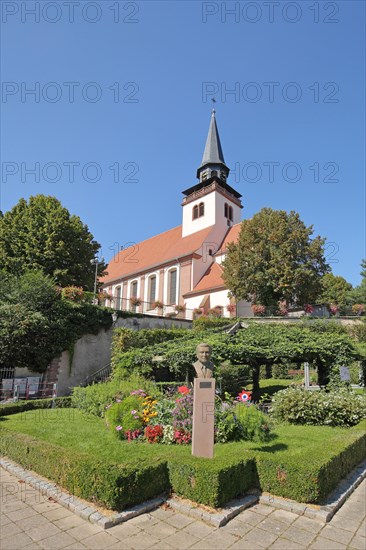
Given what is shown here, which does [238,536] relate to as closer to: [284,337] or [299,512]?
[299,512]

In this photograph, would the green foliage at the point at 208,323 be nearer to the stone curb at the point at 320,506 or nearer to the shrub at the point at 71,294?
the shrub at the point at 71,294

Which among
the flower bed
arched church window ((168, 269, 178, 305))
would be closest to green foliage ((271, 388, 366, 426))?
the flower bed

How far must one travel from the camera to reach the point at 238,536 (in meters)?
4.50

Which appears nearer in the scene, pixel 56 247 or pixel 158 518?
pixel 158 518

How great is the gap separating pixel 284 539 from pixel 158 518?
5.53 feet

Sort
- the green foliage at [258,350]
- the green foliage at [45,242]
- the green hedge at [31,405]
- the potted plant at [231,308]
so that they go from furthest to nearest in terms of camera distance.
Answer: the potted plant at [231,308], the green foliage at [45,242], the green foliage at [258,350], the green hedge at [31,405]

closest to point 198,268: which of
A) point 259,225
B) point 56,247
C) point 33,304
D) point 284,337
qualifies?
point 259,225

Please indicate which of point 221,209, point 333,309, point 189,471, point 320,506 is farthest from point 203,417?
point 221,209

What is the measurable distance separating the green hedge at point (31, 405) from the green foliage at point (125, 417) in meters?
5.58

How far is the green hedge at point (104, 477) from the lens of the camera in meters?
A: 4.99

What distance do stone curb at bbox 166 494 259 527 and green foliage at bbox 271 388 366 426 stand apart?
5.23m


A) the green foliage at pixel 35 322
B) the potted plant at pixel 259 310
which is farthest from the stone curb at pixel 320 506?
the potted plant at pixel 259 310

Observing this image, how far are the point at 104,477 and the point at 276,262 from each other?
2534 centimetres

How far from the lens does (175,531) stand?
460cm
